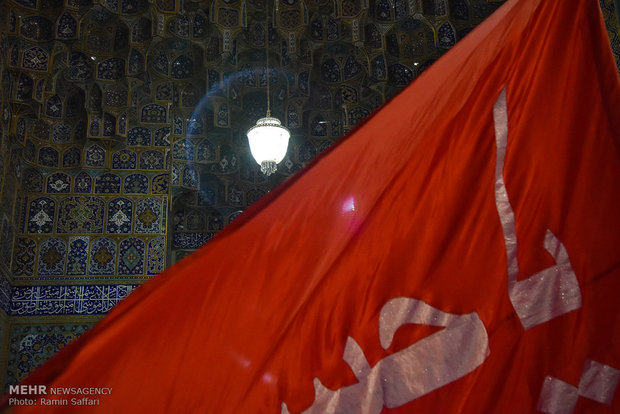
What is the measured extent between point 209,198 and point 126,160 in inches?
59.9

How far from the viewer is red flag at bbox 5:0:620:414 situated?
1.43 meters

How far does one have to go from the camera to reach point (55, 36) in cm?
727

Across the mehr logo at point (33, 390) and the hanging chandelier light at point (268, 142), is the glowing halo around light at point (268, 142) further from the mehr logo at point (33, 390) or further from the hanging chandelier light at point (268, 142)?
the mehr logo at point (33, 390)

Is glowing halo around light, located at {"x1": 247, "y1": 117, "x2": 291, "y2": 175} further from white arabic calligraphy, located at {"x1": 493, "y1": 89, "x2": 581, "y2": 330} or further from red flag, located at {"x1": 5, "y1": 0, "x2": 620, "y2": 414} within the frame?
white arabic calligraphy, located at {"x1": 493, "y1": 89, "x2": 581, "y2": 330}

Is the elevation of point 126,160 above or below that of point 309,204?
above

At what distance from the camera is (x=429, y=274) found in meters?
1.57

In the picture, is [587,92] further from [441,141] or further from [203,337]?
[203,337]

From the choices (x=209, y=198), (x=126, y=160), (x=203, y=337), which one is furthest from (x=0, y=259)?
(x=203, y=337)
